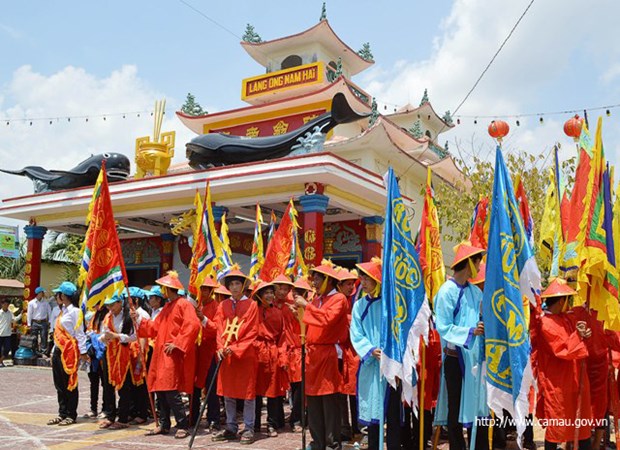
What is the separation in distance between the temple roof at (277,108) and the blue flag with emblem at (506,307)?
13588 millimetres

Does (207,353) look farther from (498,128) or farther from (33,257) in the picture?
(33,257)

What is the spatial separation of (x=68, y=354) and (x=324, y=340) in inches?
134

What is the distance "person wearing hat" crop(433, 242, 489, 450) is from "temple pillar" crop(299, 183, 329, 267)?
818 cm

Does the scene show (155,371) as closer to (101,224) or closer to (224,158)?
(101,224)

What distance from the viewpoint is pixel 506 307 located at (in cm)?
444

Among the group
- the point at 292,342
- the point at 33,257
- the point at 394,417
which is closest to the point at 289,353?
the point at 292,342

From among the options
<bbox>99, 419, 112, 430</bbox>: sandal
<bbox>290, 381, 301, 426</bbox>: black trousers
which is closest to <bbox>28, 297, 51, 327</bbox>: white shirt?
<bbox>99, 419, 112, 430</bbox>: sandal

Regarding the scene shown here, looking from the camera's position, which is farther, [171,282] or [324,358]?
[171,282]

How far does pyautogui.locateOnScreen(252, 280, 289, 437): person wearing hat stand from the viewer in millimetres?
7023

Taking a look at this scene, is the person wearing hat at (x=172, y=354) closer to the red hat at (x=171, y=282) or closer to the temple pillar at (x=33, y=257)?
the red hat at (x=171, y=282)

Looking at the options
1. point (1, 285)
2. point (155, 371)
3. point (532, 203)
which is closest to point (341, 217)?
point (532, 203)

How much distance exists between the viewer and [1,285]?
2450 cm

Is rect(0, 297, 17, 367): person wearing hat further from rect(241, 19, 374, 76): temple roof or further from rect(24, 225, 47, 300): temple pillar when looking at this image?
rect(241, 19, 374, 76): temple roof

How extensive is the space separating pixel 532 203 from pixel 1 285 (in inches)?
793
